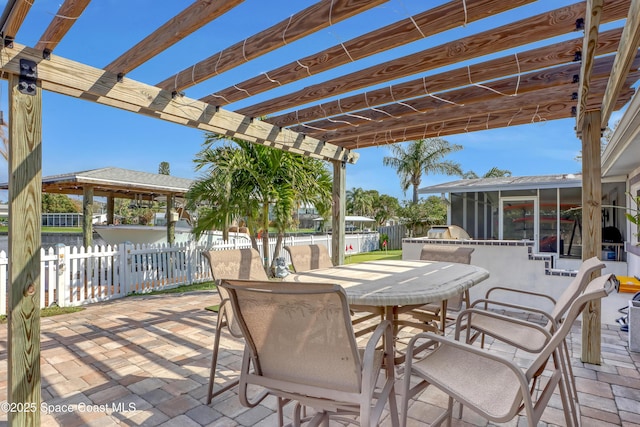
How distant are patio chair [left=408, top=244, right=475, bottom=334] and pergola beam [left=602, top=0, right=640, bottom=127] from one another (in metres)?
1.89

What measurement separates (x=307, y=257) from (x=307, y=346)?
2.41 m

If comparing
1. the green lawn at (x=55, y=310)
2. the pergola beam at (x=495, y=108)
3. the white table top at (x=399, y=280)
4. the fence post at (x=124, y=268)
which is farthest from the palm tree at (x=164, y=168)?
the white table top at (x=399, y=280)

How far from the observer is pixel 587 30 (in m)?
1.91

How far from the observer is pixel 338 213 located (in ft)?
16.8

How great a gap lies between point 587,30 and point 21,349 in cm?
382

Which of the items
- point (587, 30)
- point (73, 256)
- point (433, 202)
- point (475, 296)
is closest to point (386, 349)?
point (587, 30)

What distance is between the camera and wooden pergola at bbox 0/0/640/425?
81.8 inches

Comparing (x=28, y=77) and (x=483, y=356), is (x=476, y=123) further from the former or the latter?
(x=28, y=77)

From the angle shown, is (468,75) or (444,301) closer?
(468,75)

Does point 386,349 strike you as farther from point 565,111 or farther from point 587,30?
point 565,111

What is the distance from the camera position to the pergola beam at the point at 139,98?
232 cm

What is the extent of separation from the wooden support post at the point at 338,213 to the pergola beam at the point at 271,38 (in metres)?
2.66

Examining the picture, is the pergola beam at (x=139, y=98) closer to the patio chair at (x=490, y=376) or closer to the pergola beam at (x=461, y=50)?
the pergola beam at (x=461, y=50)

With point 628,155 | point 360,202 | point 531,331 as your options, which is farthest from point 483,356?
point 360,202
